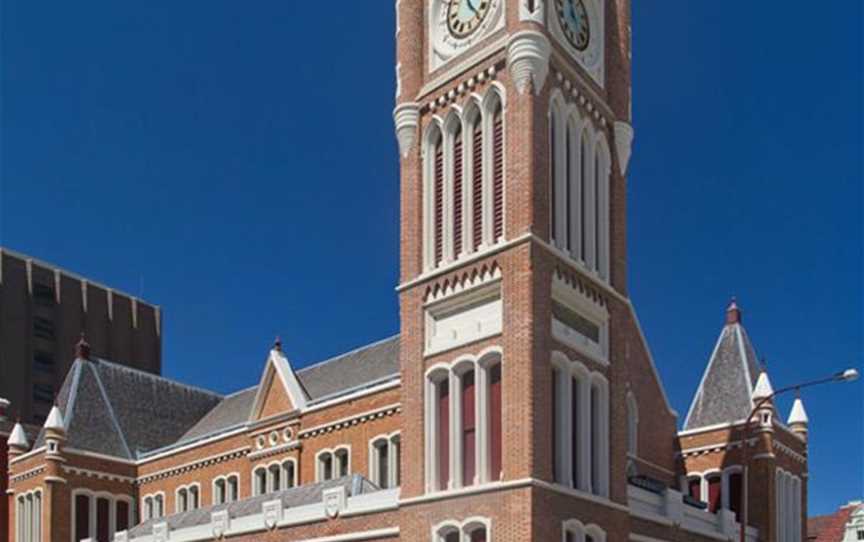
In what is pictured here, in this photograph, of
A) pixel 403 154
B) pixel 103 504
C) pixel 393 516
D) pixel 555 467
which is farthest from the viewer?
pixel 103 504

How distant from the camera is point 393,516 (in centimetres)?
2494

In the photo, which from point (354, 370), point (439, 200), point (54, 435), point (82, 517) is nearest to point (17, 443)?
point (54, 435)

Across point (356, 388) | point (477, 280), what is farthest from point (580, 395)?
point (356, 388)

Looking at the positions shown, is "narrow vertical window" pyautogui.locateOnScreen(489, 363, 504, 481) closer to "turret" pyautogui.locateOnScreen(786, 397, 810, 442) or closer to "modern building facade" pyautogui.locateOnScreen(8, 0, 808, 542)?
"modern building facade" pyautogui.locateOnScreen(8, 0, 808, 542)

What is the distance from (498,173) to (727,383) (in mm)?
18640

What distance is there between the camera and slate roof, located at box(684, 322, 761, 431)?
36.9 metres

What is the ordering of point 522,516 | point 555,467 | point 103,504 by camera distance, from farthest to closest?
point 103,504 < point 555,467 < point 522,516

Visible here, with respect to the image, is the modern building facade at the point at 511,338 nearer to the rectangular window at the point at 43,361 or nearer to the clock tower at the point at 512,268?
the clock tower at the point at 512,268

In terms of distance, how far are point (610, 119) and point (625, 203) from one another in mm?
2536

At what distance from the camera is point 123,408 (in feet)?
162

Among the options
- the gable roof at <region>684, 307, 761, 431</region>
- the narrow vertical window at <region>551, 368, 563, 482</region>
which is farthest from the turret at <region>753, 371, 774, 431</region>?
the narrow vertical window at <region>551, 368, 563, 482</region>

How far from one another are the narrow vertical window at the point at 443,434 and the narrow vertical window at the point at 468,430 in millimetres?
531

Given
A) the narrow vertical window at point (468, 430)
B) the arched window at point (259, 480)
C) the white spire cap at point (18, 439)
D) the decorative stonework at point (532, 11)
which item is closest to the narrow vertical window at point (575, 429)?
the narrow vertical window at point (468, 430)

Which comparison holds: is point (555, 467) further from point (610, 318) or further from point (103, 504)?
point (103, 504)
